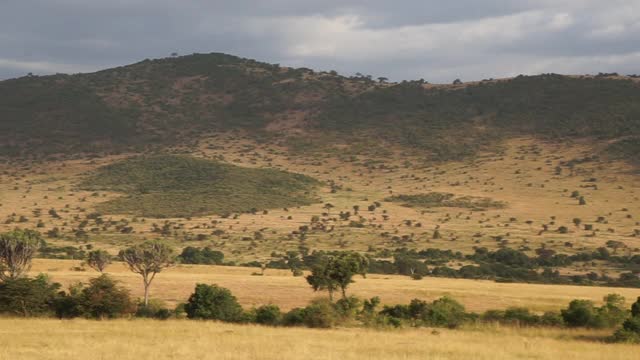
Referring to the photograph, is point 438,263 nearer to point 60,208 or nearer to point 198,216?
point 198,216

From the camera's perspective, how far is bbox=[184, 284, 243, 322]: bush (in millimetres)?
36000

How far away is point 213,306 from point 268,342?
29.6ft

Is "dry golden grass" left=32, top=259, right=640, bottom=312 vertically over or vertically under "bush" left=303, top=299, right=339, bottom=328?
under

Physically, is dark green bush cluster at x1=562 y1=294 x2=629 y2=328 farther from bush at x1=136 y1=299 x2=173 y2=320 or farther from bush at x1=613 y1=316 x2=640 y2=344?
bush at x1=136 y1=299 x2=173 y2=320

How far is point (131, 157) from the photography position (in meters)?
140

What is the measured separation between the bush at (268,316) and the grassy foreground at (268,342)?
181cm

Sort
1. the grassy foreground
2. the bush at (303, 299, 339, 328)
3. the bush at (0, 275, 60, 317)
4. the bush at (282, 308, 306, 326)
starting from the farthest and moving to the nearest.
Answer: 1. the bush at (0, 275, 60, 317)
2. the bush at (282, 308, 306, 326)
3. the bush at (303, 299, 339, 328)
4. the grassy foreground

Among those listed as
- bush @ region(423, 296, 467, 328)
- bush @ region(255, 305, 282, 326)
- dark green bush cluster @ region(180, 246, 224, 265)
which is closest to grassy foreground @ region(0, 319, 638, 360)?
bush @ region(255, 305, 282, 326)

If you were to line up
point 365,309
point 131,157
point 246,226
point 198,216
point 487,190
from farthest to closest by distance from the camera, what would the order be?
point 131,157, point 487,190, point 198,216, point 246,226, point 365,309

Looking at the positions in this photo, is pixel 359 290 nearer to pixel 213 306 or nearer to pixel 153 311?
pixel 213 306

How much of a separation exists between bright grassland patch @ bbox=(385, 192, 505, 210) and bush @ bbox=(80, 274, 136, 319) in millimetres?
73309

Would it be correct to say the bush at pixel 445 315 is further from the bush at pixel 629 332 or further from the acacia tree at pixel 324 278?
the bush at pixel 629 332

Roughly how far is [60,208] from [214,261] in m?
44.5

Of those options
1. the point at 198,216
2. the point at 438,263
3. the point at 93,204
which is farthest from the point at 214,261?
the point at 93,204
